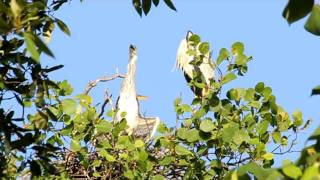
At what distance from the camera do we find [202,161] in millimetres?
4156

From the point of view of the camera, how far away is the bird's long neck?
21.2 ft

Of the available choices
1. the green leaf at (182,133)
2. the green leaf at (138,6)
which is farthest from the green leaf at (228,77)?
the green leaf at (138,6)

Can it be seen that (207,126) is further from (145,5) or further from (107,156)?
(145,5)

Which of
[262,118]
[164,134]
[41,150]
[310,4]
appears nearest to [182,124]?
[164,134]

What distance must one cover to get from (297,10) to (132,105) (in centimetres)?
519

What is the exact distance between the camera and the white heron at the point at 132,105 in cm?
618

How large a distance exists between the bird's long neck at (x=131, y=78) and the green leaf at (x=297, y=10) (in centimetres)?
531

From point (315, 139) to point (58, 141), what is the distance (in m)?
3.21

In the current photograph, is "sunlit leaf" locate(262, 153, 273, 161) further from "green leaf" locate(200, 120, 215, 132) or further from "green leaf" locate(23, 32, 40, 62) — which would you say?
"green leaf" locate(23, 32, 40, 62)

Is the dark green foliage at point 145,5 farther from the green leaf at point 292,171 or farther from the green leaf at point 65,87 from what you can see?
the green leaf at point 65,87

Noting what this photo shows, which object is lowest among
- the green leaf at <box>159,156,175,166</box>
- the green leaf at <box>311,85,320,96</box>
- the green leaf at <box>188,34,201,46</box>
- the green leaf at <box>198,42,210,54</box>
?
the green leaf at <box>311,85,320,96</box>

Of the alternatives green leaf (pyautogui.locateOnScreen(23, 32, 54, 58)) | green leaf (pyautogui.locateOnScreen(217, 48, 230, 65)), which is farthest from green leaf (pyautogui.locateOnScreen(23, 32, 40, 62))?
green leaf (pyautogui.locateOnScreen(217, 48, 230, 65))

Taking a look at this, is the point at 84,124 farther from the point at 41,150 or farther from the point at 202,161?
the point at 41,150

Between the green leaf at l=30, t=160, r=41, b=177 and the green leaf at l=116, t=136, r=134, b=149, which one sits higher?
the green leaf at l=116, t=136, r=134, b=149
